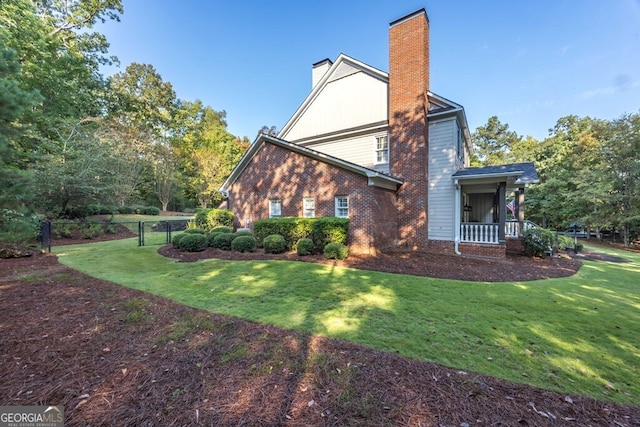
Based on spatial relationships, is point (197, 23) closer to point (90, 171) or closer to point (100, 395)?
point (90, 171)

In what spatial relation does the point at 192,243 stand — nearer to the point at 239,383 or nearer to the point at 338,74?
the point at 239,383

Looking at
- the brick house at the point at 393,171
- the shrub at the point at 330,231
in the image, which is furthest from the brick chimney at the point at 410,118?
the shrub at the point at 330,231

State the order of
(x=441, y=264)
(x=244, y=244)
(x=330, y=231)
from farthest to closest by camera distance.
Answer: (x=244, y=244)
(x=330, y=231)
(x=441, y=264)

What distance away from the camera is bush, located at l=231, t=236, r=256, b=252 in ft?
34.2

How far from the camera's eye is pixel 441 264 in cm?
898

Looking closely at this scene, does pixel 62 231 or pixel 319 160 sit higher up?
pixel 319 160

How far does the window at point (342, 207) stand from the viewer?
10898 millimetres

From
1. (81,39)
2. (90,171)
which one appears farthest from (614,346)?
(81,39)

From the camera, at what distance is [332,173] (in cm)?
1105

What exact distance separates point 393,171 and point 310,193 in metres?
4.27

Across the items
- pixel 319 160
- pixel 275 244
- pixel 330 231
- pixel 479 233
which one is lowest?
pixel 275 244

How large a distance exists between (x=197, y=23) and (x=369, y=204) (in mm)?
13894

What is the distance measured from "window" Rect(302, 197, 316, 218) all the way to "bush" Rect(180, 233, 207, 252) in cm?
473

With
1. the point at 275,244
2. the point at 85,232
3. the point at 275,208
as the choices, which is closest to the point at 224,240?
the point at 275,244
